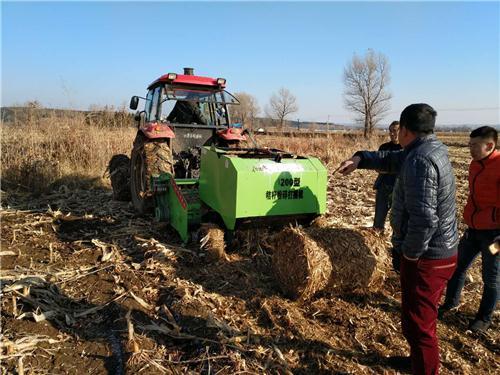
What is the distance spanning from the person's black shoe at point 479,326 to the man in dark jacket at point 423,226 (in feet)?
3.56

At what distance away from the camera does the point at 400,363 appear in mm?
2824

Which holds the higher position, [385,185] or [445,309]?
[385,185]

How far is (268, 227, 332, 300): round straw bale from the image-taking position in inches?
136

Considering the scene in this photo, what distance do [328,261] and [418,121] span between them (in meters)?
1.55

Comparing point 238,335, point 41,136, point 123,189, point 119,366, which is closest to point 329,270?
point 238,335

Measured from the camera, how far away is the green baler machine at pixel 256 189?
4008mm

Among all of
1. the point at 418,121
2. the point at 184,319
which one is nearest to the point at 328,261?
the point at 184,319

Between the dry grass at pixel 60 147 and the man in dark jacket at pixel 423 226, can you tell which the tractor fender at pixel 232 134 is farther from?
the dry grass at pixel 60 147

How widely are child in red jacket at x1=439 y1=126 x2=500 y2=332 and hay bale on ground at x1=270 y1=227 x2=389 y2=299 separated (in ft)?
2.79

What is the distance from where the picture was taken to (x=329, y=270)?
139 inches

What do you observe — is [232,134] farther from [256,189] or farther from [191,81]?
[256,189]

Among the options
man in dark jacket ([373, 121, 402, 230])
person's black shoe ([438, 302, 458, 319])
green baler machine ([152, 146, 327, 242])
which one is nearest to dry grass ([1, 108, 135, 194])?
green baler machine ([152, 146, 327, 242])

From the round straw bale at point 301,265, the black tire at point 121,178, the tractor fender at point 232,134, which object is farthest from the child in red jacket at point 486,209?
the black tire at point 121,178

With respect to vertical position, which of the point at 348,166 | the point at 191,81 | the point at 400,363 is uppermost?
the point at 191,81
